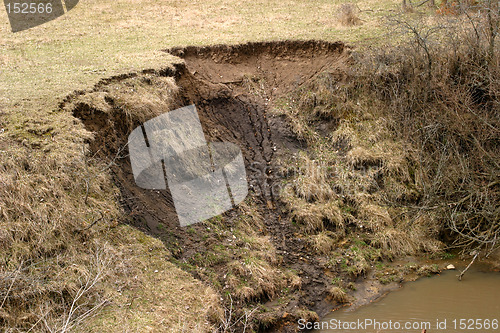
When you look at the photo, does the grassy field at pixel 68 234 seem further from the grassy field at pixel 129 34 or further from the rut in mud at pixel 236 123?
the rut in mud at pixel 236 123

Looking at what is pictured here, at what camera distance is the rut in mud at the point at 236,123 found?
836 centimetres

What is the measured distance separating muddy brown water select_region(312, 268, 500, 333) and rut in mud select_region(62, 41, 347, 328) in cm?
64

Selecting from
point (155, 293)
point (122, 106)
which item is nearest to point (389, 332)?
point (155, 293)

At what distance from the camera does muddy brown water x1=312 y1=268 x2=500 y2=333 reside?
23.9 feet

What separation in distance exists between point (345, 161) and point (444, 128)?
2.49 meters

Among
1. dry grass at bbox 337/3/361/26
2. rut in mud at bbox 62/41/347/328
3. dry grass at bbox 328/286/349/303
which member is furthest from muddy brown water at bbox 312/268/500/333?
dry grass at bbox 337/3/361/26

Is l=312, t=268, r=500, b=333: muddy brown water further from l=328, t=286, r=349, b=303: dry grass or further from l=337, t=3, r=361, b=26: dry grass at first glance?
l=337, t=3, r=361, b=26: dry grass

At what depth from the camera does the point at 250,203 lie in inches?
402

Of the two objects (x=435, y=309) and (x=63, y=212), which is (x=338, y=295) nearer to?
(x=435, y=309)

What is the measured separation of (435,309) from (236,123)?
6.99 metres

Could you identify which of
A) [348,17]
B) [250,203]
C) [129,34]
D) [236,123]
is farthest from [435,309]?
[129,34]

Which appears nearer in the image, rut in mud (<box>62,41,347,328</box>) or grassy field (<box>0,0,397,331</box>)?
grassy field (<box>0,0,397,331</box>)

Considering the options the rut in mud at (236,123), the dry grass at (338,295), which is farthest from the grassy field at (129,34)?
the dry grass at (338,295)

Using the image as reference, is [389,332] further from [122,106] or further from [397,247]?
[122,106]
